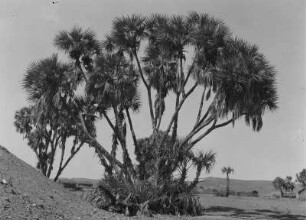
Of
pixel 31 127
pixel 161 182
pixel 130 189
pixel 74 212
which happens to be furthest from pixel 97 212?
pixel 31 127

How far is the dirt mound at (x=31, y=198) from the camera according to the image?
9836mm

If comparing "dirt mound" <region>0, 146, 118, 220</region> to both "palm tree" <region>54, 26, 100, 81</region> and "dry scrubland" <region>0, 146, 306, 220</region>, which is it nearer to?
"dry scrubland" <region>0, 146, 306, 220</region>

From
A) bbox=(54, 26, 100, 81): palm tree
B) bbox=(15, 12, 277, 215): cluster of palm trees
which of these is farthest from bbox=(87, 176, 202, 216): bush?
bbox=(54, 26, 100, 81): palm tree

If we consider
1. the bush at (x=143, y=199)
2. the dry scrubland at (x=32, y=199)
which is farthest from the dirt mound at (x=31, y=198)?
the bush at (x=143, y=199)

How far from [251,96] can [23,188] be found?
1009 centimetres

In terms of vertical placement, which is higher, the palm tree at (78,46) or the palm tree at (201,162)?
the palm tree at (78,46)

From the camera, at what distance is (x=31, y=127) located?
41812mm

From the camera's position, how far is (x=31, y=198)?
11508 millimetres

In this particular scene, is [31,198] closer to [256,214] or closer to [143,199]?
[143,199]

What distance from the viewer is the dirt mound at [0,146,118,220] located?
32.3 ft

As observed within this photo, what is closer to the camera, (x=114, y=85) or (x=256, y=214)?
(x=114, y=85)

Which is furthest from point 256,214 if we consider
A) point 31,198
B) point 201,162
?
point 31,198

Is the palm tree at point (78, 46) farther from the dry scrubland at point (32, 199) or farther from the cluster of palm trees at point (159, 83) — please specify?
the dry scrubland at point (32, 199)

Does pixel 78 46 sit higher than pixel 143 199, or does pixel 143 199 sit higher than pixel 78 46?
pixel 78 46
